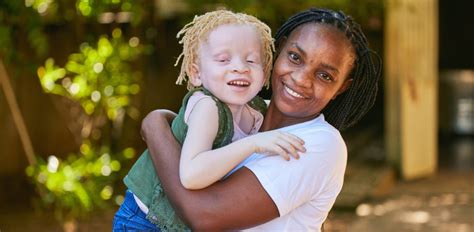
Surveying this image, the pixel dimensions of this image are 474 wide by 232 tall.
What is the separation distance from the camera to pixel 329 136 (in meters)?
2.13

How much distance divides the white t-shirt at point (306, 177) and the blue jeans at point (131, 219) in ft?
0.97

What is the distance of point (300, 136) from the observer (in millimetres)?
2113

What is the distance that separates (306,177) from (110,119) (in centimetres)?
462

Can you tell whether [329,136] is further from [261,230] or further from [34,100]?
[34,100]

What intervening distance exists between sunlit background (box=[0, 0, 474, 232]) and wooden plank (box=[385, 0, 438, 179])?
21 mm

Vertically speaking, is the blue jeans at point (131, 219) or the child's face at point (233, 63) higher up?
the child's face at point (233, 63)

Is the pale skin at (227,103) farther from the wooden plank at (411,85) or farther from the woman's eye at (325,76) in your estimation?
the wooden plank at (411,85)

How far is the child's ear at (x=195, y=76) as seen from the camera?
2.19m

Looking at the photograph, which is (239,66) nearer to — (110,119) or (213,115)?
(213,115)

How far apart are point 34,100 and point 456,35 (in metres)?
9.64

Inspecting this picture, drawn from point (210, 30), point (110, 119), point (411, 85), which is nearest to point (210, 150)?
point (210, 30)

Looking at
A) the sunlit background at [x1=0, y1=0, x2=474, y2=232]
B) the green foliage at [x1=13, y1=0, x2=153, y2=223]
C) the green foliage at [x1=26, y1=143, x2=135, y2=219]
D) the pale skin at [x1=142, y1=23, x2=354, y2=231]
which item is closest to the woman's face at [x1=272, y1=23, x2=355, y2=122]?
the pale skin at [x1=142, y1=23, x2=354, y2=231]

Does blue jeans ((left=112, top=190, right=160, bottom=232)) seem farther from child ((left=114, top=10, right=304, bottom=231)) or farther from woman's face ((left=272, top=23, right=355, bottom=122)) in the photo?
woman's face ((left=272, top=23, right=355, bottom=122))

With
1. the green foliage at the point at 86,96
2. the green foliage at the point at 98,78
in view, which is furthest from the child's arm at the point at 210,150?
the green foliage at the point at 98,78
